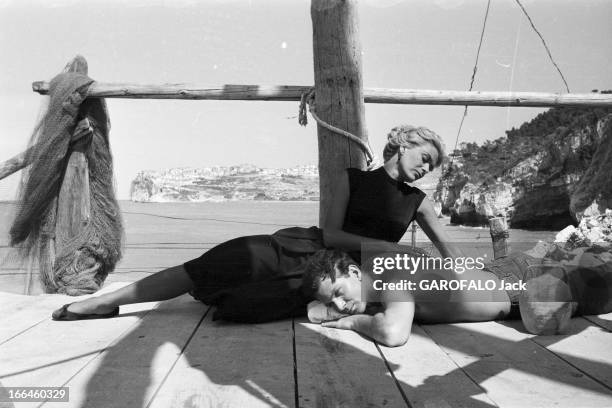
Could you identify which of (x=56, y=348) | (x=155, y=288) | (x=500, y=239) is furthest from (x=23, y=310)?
(x=500, y=239)

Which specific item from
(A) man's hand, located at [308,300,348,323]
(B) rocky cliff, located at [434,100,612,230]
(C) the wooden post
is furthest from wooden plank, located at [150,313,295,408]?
(B) rocky cliff, located at [434,100,612,230]

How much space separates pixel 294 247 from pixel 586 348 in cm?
123

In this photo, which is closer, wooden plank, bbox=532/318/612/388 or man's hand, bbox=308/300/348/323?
wooden plank, bbox=532/318/612/388

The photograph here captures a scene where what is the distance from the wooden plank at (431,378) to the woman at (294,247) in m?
0.61

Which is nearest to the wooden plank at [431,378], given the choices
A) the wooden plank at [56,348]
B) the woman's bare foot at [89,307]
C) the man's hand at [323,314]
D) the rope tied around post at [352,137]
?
the man's hand at [323,314]

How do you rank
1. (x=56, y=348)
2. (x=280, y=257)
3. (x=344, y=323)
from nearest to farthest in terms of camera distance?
(x=56, y=348)
(x=344, y=323)
(x=280, y=257)

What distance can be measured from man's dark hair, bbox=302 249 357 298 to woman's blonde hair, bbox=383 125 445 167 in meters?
0.64

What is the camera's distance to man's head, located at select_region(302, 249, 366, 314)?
2.16 meters

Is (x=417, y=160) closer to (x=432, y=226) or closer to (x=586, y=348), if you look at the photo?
(x=432, y=226)

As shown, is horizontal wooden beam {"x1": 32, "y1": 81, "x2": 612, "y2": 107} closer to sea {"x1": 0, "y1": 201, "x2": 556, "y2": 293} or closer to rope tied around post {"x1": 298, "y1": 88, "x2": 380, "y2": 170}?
rope tied around post {"x1": 298, "y1": 88, "x2": 380, "y2": 170}

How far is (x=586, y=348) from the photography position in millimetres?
1911

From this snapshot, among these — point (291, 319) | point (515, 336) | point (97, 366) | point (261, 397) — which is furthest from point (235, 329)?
point (515, 336)

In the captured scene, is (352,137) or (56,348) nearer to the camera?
(56,348)

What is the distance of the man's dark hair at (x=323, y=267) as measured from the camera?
2158 mm
